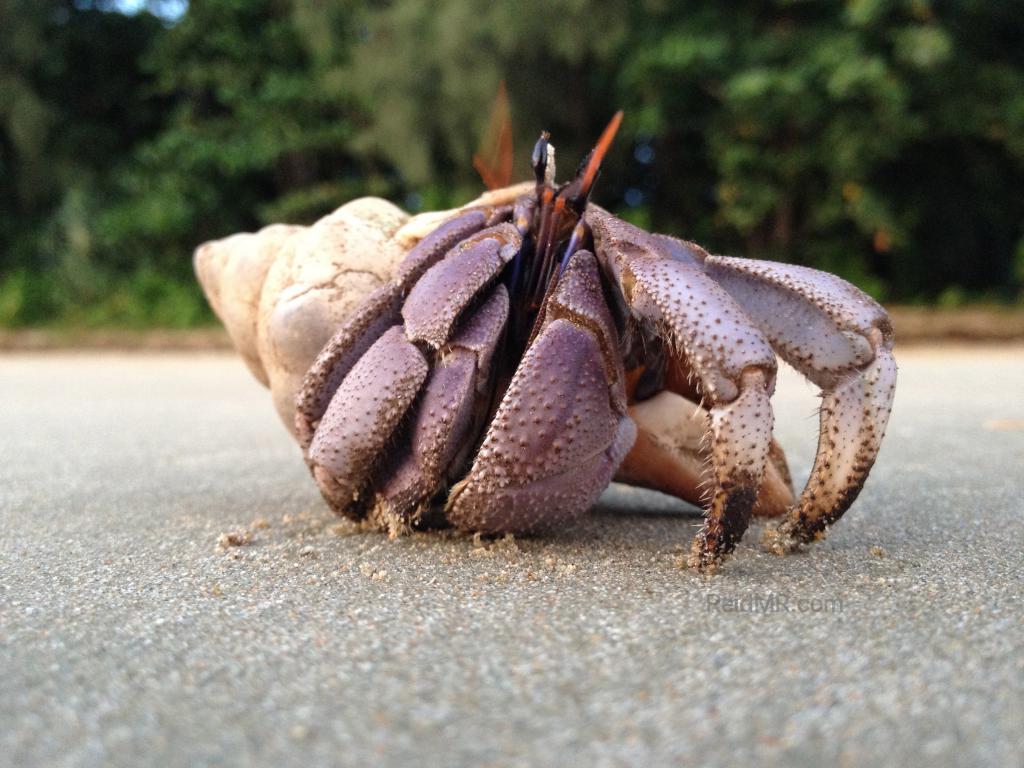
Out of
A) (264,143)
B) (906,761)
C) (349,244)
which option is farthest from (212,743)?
(264,143)

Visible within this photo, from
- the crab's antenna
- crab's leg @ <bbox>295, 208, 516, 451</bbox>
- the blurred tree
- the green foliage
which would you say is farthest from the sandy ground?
the blurred tree

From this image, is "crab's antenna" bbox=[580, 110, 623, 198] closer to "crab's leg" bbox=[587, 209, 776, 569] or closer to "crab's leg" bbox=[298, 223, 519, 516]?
"crab's leg" bbox=[298, 223, 519, 516]

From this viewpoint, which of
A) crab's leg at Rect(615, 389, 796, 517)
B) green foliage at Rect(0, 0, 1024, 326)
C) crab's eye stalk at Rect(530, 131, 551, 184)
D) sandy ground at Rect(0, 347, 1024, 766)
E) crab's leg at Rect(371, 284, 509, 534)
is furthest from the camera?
green foliage at Rect(0, 0, 1024, 326)

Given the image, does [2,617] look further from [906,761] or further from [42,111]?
[42,111]

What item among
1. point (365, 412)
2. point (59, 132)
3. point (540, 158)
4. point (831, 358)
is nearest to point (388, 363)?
point (365, 412)

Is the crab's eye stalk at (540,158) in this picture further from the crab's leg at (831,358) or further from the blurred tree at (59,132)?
the blurred tree at (59,132)
